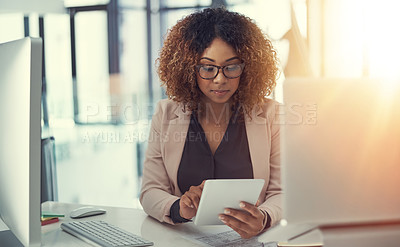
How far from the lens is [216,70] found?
167 cm

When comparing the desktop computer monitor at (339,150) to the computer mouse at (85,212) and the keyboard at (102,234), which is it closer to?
the keyboard at (102,234)

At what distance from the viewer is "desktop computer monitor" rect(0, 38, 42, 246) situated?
2.76 ft

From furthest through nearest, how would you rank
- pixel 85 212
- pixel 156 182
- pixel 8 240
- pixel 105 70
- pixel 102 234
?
pixel 105 70
pixel 156 182
pixel 85 212
pixel 102 234
pixel 8 240

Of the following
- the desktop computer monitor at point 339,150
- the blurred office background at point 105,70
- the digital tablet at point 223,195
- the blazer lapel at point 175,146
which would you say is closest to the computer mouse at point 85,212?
the blazer lapel at point 175,146

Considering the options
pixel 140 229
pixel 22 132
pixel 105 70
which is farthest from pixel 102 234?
pixel 105 70

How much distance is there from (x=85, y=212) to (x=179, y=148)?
46cm

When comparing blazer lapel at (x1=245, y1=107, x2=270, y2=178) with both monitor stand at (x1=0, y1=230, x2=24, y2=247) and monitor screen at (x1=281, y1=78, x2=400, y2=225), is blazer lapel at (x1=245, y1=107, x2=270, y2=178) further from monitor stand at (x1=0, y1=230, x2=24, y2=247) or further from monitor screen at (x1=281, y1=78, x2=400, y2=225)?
monitor screen at (x1=281, y1=78, x2=400, y2=225)

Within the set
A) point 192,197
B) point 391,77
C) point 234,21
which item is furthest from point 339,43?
point 391,77

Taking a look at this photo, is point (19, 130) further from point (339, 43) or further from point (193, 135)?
point (339, 43)

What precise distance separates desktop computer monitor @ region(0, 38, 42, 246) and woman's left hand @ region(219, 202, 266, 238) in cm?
57

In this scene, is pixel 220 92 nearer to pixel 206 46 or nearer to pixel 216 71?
pixel 216 71

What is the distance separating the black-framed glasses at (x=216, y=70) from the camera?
1667 mm

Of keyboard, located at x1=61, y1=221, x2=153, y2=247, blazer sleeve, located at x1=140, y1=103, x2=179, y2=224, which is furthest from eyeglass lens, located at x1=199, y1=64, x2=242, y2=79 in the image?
keyboard, located at x1=61, y1=221, x2=153, y2=247

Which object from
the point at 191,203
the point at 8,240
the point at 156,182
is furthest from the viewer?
the point at 156,182
